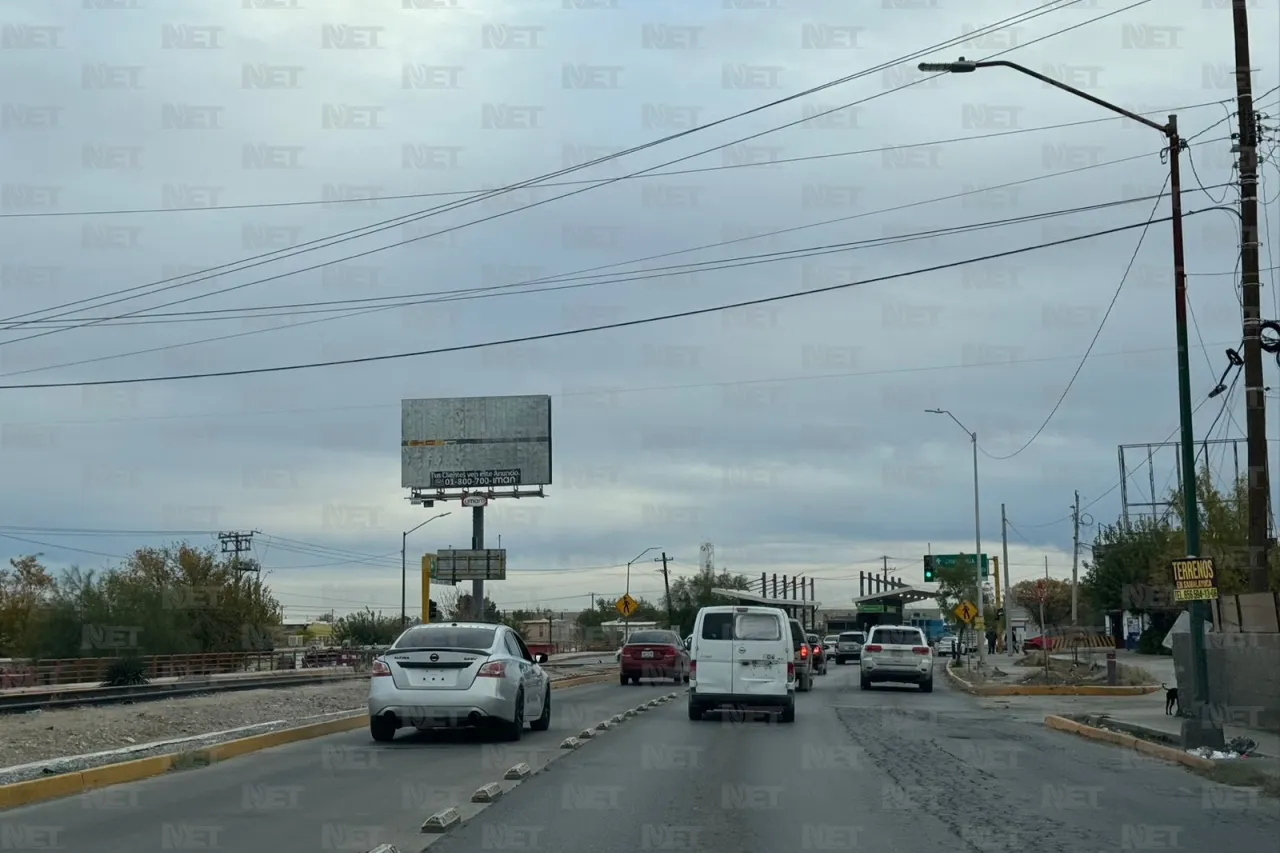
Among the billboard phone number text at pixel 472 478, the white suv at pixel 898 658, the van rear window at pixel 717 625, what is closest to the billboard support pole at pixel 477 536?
the billboard phone number text at pixel 472 478

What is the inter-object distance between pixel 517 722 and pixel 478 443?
1471 inches

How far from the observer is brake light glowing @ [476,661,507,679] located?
56.0 feet

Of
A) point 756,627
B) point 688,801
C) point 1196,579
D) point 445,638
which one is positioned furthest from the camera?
point 756,627

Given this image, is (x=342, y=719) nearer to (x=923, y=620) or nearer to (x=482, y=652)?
(x=482, y=652)

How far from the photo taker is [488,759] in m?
15.9

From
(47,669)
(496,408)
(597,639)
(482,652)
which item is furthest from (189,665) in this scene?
(597,639)

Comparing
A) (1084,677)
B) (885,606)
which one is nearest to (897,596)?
(885,606)

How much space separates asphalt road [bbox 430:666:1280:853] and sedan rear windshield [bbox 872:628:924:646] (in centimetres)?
1613

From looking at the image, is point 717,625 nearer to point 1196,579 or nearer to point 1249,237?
point 1196,579

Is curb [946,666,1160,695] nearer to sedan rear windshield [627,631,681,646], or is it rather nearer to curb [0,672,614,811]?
sedan rear windshield [627,631,681,646]

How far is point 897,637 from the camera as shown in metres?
36.4

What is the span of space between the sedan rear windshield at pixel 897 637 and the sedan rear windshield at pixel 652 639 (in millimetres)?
6735

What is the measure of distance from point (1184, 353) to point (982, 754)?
6.16 metres

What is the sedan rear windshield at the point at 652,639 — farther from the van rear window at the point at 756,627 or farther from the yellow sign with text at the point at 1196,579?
the yellow sign with text at the point at 1196,579
